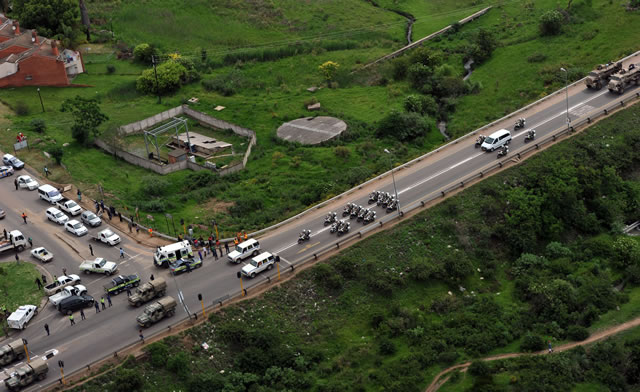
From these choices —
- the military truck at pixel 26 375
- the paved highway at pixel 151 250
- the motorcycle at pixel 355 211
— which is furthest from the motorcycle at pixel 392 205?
the military truck at pixel 26 375

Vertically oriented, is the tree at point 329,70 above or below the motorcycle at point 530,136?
below

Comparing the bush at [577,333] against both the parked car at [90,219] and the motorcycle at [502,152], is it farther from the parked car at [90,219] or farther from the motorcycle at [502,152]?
the parked car at [90,219]

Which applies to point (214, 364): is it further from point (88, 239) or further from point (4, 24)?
point (4, 24)

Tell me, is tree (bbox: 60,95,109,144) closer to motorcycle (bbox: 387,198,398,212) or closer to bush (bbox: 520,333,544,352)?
motorcycle (bbox: 387,198,398,212)

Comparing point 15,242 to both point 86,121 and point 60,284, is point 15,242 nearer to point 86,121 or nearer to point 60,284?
point 60,284

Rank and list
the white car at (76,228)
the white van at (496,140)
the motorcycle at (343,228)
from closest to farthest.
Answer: the motorcycle at (343,228) → the white car at (76,228) → the white van at (496,140)

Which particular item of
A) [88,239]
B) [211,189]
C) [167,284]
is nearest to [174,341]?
[167,284]
